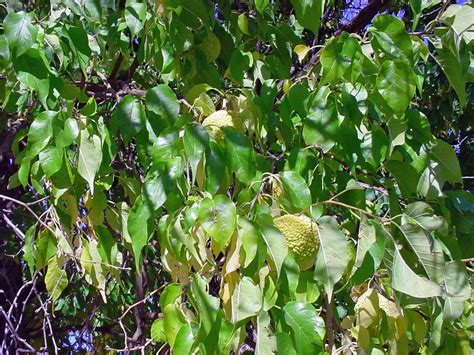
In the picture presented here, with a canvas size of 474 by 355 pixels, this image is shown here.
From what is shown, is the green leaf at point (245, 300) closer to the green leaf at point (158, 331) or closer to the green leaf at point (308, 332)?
the green leaf at point (308, 332)

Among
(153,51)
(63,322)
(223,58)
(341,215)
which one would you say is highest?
(153,51)

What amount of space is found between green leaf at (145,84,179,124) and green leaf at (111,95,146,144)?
0.16ft

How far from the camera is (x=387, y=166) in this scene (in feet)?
4.58

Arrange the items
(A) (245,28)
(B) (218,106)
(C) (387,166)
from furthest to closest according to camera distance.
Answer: (A) (245,28) < (B) (218,106) < (C) (387,166)

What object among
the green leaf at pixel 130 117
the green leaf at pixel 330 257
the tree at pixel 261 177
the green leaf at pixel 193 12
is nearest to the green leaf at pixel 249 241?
the tree at pixel 261 177

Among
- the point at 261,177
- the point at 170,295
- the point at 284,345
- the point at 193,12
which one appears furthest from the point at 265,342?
the point at 193,12

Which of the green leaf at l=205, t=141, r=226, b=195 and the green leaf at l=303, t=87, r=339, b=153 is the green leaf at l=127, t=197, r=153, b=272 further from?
the green leaf at l=303, t=87, r=339, b=153

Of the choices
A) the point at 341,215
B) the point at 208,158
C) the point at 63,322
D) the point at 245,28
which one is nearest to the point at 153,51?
the point at 245,28

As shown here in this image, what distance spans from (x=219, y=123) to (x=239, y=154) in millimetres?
129

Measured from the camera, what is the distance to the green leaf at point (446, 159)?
1.39 meters

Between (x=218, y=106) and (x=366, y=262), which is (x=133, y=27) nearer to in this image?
(x=218, y=106)

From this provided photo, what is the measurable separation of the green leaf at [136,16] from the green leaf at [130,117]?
5.6 inches

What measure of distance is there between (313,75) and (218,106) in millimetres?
219

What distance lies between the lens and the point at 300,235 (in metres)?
1.10
